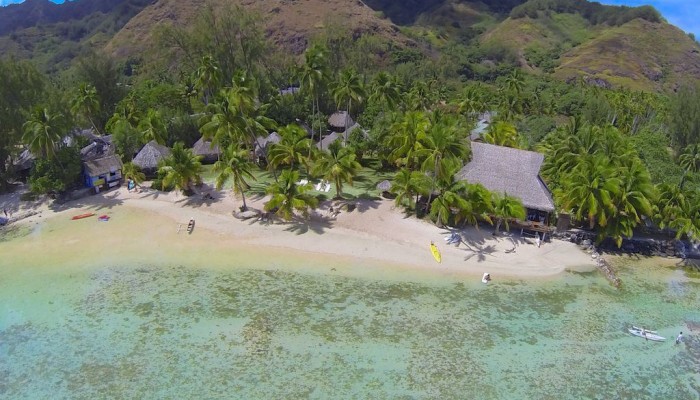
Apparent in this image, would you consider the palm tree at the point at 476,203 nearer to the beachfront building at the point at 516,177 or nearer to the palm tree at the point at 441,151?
the palm tree at the point at 441,151

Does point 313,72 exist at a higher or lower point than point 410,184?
higher

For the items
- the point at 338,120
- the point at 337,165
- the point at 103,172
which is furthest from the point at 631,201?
the point at 103,172

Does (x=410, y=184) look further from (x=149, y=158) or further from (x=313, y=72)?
(x=149, y=158)

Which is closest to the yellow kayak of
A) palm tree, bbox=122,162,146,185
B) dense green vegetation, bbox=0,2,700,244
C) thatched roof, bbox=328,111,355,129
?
dense green vegetation, bbox=0,2,700,244

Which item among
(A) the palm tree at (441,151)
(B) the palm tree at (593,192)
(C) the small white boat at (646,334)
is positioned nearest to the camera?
(C) the small white boat at (646,334)

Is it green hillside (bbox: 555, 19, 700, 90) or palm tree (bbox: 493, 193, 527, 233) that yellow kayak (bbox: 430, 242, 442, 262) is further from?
green hillside (bbox: 555, 19, 700, 90)

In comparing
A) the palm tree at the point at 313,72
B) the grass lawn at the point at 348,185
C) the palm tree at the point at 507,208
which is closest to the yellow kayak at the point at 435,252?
the palm tree at the point at 507,208
